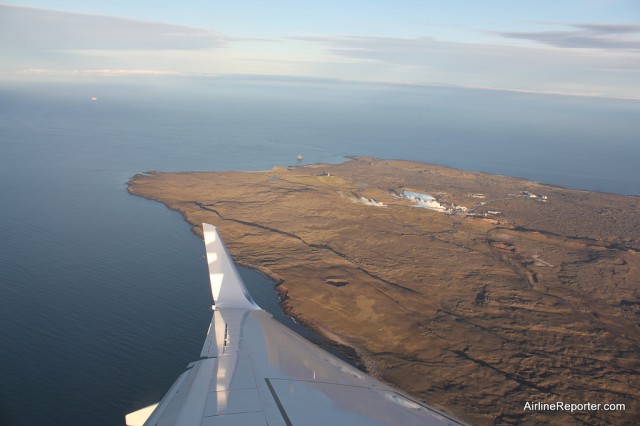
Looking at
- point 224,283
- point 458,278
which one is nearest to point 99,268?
point 224,283

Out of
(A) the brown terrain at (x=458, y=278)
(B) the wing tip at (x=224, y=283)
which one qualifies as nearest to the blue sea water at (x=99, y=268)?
(A) the brown terrain at (x=458, y=278)

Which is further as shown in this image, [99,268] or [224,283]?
[99,268]

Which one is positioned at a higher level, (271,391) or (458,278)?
(271,391)

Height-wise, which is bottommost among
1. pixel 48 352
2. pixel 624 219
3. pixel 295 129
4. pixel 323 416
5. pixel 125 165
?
pixel 48 352

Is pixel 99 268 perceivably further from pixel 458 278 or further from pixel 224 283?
pixel 458 278

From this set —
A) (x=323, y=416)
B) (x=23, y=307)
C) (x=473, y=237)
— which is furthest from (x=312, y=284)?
(x=323, y=416)

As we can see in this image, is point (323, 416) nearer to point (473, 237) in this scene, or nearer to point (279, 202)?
point (473, 237)

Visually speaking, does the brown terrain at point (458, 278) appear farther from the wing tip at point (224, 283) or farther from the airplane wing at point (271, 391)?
the airplane wing at point (271, 391)
